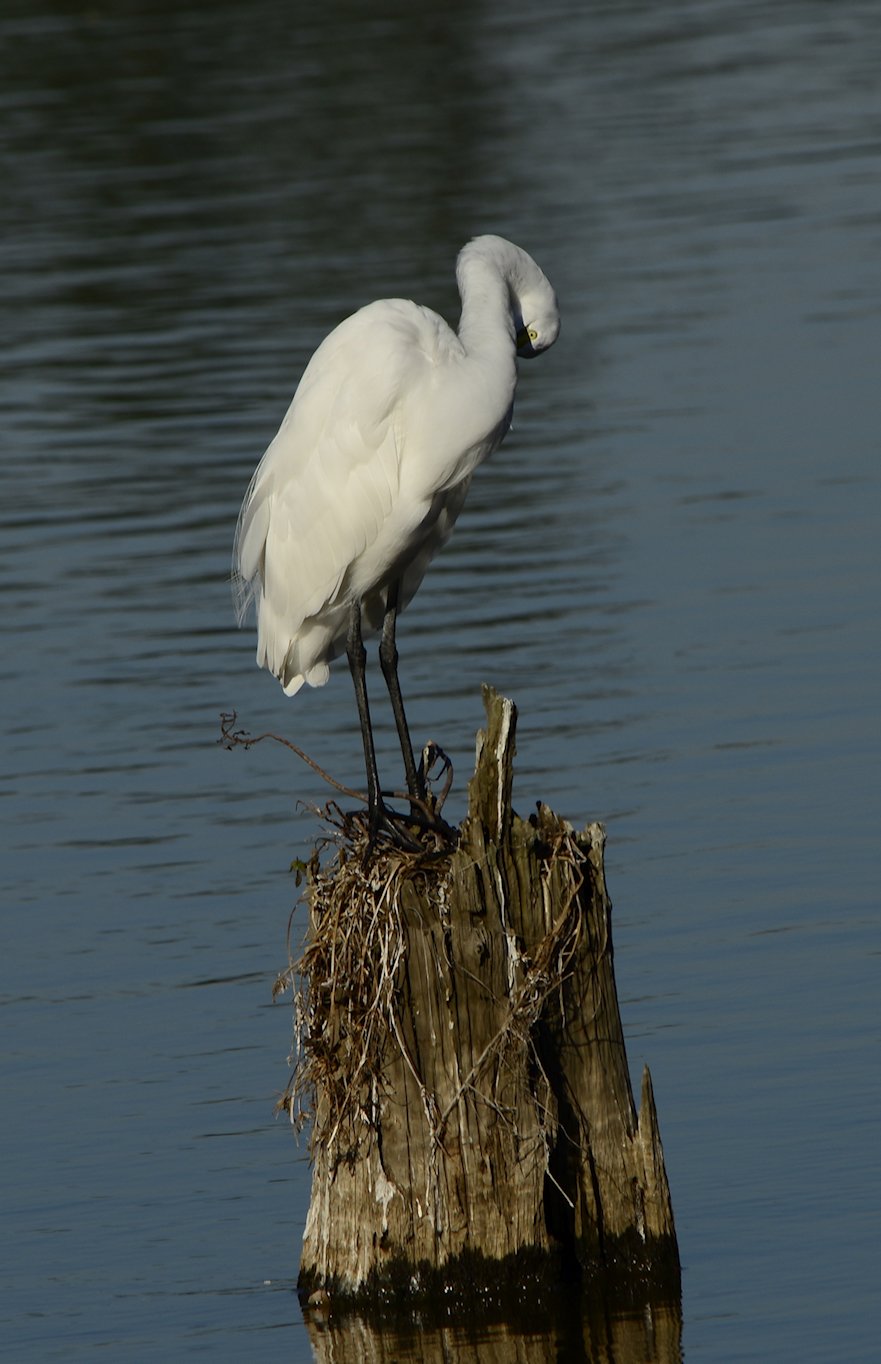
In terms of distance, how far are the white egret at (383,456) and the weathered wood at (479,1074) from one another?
1.60 ft

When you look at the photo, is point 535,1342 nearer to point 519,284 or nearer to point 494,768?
point 494,768

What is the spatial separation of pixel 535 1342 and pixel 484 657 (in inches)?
291

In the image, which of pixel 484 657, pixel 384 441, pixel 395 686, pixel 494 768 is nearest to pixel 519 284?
pixel 384 441

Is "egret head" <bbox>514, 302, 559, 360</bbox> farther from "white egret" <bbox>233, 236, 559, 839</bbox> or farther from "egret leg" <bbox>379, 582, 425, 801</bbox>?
"egret leg" <bbox>379, 582, 425, 801</bbox>

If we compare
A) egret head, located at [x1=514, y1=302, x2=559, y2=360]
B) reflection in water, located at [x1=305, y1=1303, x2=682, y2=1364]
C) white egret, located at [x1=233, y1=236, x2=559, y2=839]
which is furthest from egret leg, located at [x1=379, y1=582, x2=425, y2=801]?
reflection in water, located at [x1=305, y1=1303, x2=682, y2=1364]

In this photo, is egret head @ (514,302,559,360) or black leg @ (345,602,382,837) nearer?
black leg @ (345,602,382,837)

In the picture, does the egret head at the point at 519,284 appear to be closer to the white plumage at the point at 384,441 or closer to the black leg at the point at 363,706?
the white plumage at the point at 384,441

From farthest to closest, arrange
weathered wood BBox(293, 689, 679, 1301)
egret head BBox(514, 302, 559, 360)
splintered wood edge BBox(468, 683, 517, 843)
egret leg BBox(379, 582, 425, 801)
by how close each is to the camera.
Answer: egret head BBox(514, 302, 559, 360) < egret leg BBox(379, 582, 425, 801) < weathered wood BBox(293, 689, 679, 1301) < splintered wood edge BBox(468, 683, 517, 843)

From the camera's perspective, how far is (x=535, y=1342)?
320 inches

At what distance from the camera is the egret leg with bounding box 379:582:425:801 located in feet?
27.9

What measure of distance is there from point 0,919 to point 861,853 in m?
4.13

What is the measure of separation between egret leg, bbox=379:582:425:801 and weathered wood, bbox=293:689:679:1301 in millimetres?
450

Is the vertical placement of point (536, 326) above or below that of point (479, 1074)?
above

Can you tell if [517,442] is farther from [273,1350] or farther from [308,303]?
[273,1350]
